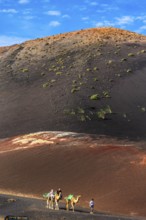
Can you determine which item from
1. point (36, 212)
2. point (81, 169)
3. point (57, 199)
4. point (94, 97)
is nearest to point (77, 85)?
point (94, 97)

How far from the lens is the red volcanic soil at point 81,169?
1217 inches

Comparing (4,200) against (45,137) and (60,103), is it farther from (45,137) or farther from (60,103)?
(60,103)

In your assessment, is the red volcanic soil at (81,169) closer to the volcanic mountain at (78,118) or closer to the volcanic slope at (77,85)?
the volcanic mountain at (78,118)

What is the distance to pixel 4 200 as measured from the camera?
29250mm

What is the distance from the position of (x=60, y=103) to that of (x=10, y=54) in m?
30.2

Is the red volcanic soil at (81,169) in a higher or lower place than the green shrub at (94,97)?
lower

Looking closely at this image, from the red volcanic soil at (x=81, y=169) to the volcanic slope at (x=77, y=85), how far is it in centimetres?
464

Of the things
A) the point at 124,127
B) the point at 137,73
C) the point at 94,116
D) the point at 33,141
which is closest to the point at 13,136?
the point at 33,141

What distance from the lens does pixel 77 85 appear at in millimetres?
59719

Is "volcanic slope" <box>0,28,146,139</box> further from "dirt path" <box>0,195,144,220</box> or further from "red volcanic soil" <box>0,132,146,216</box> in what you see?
"dirt path" <box>0,195,144,220</box>

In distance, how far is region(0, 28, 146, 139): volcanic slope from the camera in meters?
49.9

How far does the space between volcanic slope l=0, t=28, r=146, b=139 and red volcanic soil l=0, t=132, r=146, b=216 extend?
183 inches

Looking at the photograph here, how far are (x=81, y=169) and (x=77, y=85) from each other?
80.7 ft

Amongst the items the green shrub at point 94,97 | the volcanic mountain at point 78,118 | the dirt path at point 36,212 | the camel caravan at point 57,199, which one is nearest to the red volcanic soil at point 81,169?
the volcanic mountain at point 78,118
